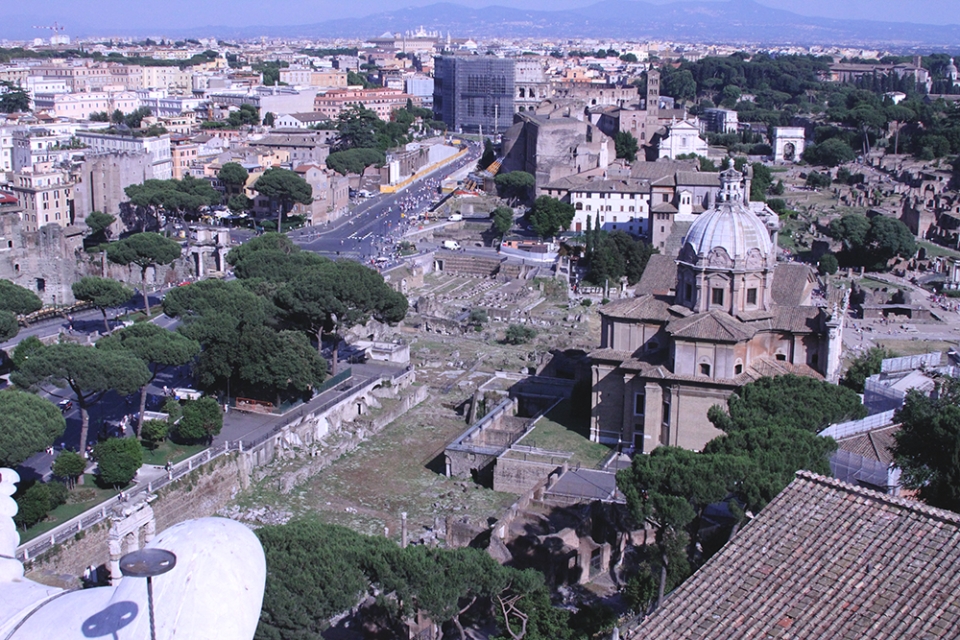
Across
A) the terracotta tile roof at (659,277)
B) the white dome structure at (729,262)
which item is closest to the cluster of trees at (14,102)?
the terracotta tile roof at (659,277)

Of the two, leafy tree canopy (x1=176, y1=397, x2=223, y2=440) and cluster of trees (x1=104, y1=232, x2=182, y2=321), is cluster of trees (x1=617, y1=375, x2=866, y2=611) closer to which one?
leafy tree canopy (x1=176, y1=397, x2=223, y2=440)

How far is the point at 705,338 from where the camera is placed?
26.6 meters

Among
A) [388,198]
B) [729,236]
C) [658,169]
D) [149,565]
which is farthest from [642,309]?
[388,198]

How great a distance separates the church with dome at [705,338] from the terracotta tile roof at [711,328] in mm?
27

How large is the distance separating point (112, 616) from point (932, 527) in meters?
7.96

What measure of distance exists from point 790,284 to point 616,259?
21.2 metres

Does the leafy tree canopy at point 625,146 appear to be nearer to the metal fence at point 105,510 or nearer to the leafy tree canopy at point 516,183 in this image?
the leafy tree canopy at point 516,183

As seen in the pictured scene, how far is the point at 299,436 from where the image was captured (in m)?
29.8

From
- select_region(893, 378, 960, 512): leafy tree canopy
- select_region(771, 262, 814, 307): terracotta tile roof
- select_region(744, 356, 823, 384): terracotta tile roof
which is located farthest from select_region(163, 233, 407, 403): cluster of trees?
select_region(893, 378, 960, 512): leafy tree canopy

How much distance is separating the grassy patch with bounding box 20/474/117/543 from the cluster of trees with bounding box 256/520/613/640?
312 inches

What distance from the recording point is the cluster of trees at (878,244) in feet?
182

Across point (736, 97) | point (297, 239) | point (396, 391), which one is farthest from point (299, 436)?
point (736, 97)

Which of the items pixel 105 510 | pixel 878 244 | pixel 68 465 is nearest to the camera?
pixel 105 510

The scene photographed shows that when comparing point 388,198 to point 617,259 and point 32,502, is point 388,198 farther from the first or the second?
point 32,502
